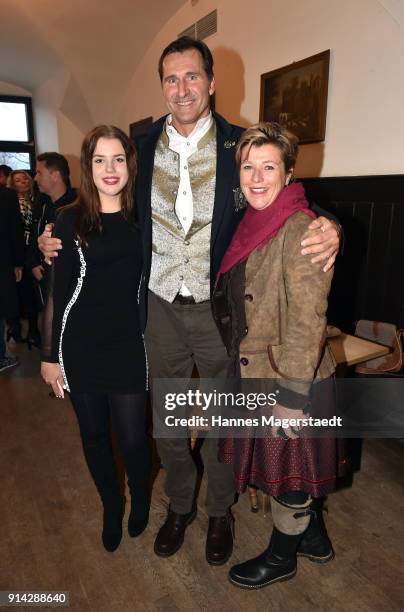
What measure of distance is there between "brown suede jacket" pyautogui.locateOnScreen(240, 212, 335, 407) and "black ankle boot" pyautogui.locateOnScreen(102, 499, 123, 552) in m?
0.88

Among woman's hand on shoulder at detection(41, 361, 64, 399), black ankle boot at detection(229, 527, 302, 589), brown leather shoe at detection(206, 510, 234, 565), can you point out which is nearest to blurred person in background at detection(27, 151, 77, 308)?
woman's hand on shoulder at detection(41, 361, 64, 399)

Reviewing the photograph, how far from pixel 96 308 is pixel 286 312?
65cm

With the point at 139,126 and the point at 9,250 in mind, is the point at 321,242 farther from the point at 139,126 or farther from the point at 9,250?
the point at 139,126

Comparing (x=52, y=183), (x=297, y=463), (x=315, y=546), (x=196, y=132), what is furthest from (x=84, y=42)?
(x=315, y=546)

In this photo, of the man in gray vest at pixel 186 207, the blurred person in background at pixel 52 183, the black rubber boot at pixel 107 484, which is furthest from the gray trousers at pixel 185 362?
the blurred person in background at pixel 52 183

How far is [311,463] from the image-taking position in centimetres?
138

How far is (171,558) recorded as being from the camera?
5.81ft

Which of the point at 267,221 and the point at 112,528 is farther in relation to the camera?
the point at 112,528

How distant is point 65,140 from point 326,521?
6.61 metres

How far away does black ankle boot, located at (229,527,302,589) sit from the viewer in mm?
1597

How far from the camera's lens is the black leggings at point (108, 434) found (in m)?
1.58

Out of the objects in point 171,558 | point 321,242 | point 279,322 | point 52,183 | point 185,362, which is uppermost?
point 52,183
